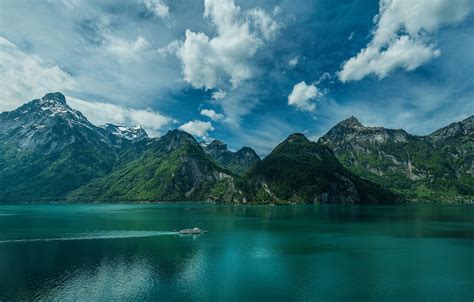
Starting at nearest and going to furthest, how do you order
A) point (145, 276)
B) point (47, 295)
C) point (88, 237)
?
point (47, 295)
point (145, 276)
point (88, 237)

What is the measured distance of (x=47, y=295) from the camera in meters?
61.7

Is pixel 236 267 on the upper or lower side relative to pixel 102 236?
lower

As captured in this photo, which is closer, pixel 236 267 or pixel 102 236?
pixel 236 267

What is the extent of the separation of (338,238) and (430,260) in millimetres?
41819

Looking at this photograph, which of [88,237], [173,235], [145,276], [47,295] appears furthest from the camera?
[173,235]

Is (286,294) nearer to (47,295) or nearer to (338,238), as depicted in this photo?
(47,295)

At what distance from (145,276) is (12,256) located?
47.3m

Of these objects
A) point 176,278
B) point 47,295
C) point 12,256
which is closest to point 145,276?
point 176,278

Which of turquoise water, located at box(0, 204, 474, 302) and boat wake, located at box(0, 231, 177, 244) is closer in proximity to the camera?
turquoise water, located at box(0, 204, 474, 302)

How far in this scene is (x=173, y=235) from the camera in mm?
136000

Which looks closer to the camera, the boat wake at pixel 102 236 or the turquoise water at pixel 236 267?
the turquoise water at pixel 236 267

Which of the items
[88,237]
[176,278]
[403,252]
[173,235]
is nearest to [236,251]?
[176,278]

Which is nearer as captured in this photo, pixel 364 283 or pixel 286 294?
pixel 286 294

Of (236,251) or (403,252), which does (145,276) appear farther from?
(403,252)
